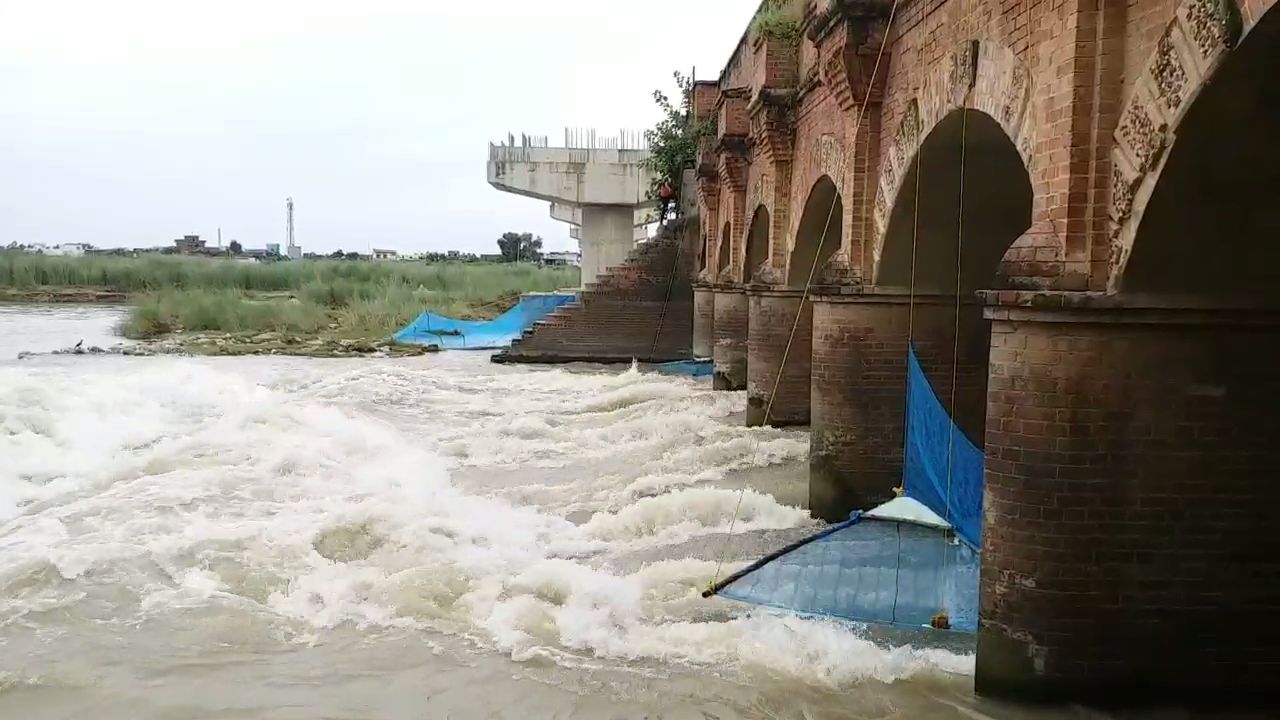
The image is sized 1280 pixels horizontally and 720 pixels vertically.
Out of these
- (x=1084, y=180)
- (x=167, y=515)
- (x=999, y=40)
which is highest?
(x=999, y=40)

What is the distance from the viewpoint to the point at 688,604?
305 inches

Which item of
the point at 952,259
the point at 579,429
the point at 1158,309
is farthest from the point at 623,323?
the point at 1158,309

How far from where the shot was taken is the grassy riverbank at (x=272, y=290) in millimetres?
37812

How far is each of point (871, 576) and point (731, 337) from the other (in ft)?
41.4

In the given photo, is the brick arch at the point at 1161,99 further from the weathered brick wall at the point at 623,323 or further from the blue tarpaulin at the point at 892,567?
the weathered brick wall at the point at 623,323

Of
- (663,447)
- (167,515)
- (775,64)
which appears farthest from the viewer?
(775,64)

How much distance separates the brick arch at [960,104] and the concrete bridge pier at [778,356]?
13.8ft

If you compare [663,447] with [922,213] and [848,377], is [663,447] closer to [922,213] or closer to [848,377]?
[848,377]

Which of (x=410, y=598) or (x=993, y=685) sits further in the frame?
(x=410, y=598)

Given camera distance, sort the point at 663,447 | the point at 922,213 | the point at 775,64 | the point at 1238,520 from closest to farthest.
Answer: the point at 1238,520, the point at 922,213, the point at 663,447, the point at 775,64

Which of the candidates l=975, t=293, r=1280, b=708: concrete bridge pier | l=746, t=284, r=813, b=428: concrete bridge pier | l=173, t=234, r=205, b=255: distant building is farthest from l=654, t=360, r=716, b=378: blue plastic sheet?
l=173, t=234, r=205, b=255: distant building

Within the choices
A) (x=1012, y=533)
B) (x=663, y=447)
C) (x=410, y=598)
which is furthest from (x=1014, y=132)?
(x=663, y=447)

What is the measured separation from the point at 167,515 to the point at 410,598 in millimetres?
4122

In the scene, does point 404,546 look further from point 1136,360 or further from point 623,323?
point 623,323
